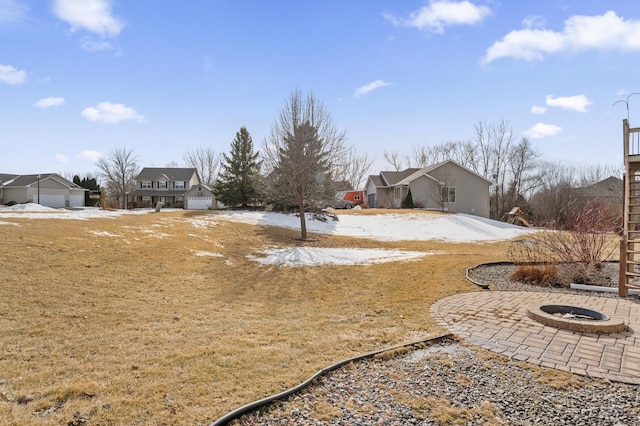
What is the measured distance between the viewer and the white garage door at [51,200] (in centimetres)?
3516

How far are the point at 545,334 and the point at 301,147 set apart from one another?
13.4m

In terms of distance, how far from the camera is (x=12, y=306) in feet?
17.3

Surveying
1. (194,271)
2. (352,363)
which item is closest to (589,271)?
(352,363)

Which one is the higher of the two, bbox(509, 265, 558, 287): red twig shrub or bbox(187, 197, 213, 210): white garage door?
bbox(187, 197, 213, 210): white garage door

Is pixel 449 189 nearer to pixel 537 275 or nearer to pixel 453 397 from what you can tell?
pixel 537 275

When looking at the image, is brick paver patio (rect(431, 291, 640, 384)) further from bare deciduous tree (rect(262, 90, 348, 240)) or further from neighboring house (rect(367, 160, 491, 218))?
neighboring house (rect(367, 160, 491, 218))

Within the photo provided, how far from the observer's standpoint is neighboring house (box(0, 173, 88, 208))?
113 feet

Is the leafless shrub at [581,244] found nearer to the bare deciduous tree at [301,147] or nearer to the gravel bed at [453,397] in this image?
the gravel bed at [453,397]

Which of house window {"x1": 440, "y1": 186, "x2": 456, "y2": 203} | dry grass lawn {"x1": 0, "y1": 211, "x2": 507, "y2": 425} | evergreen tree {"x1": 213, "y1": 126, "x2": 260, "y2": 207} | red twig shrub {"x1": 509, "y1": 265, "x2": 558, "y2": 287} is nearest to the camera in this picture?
dry grass lawn {"x1": 0, "y1": 211, "x2": 507, "y2": 425}

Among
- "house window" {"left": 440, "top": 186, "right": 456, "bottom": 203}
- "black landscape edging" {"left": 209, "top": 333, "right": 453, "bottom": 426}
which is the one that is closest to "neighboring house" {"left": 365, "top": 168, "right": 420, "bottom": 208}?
"house window" {"left": 440, "top": 186, "right": 456, "bottom": 203}

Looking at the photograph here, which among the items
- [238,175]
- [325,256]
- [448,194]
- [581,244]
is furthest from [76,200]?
[581,244]

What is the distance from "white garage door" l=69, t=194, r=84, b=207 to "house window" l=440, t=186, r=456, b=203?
39.1 metres

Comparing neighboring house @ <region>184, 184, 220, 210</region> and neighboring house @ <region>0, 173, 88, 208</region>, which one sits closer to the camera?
neighboring house @ <region>0, 173, 88, 208</region>

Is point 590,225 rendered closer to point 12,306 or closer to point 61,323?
point 61,323
